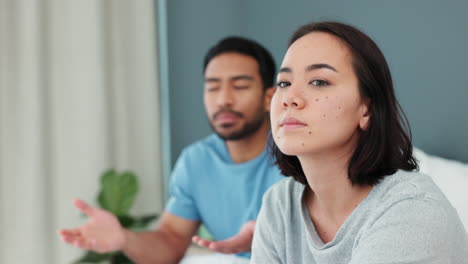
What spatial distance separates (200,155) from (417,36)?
2.79 feet

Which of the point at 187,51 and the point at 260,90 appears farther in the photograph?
the point at 187,51

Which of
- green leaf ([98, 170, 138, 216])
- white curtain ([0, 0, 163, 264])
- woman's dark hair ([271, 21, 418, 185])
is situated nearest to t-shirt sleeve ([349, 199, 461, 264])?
woman's dark hair ([271, 21, 418, 185])

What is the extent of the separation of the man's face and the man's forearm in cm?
41

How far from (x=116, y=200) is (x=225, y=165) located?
0.82m

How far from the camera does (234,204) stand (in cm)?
206

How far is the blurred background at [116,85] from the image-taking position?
6.87ft

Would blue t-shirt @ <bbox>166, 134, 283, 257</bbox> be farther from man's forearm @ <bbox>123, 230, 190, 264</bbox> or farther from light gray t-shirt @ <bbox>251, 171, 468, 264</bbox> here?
light gray t-shirt @ <bbox>251, 171, 468, 264</bbox>

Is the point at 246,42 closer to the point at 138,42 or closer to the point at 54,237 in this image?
the point at 138,42

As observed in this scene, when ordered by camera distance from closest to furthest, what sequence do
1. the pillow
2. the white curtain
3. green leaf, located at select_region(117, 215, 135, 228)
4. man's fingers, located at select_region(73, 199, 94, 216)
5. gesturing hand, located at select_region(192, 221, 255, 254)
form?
the pillow, gesturing hand, located at select_region(192, 221, 255, 254), man's fingers, located at select_region(73, 199, 94, 216), the white curtain, green leaf, located at select_region(117, 215, 135, 228)

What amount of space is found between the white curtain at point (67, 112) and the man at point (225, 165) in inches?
31.2

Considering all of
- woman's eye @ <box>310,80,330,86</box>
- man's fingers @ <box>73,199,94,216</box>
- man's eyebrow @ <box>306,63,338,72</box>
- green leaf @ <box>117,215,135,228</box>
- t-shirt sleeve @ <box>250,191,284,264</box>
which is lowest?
green leaf @ <box>117,215,135,228</box>

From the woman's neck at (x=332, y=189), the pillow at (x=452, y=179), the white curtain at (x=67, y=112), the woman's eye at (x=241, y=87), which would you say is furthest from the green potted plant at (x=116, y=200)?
the woman's neck at (x=332, y=189)

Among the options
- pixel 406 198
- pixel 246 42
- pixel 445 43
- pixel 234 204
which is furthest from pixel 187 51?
pixel 406 198

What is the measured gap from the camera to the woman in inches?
40.3
